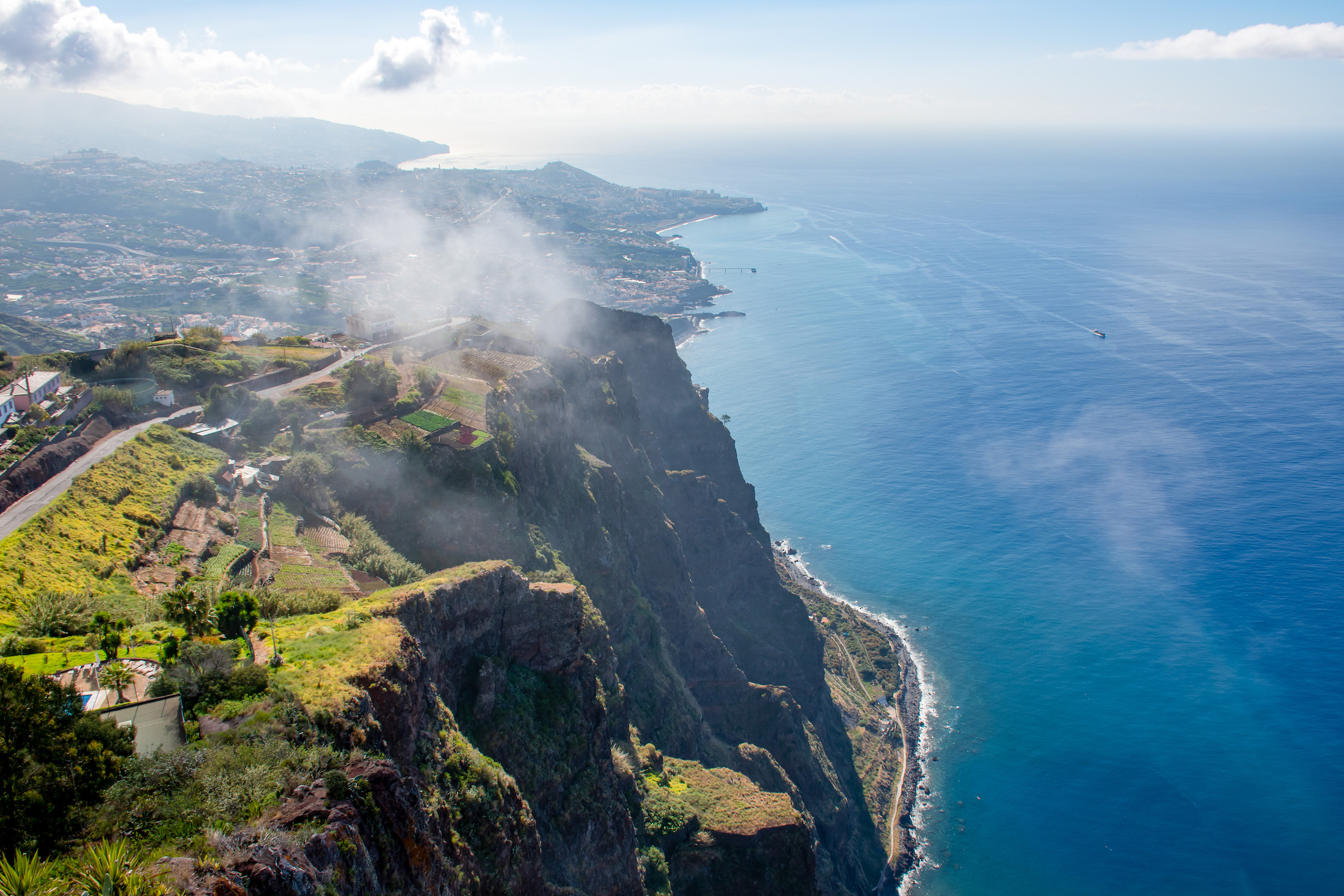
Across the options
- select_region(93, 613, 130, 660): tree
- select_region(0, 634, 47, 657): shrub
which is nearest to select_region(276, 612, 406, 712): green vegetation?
select_region(93, 613, 130, 660): tree

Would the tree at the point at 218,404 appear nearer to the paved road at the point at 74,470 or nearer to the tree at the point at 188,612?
the paved road at the point at 74,470

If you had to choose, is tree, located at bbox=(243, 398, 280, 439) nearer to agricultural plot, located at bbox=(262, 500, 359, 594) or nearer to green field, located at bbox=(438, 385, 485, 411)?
agricultural plot, located at bbox=(262, 500, 359, 594)

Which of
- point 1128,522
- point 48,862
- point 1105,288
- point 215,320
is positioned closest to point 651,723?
point 48,862

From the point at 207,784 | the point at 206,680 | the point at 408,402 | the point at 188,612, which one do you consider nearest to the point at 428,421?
→ the point at 408,402

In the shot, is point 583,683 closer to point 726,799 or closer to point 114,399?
point 726,799

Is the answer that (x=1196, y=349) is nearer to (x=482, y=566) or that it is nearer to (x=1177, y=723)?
(x=1177, y=723)

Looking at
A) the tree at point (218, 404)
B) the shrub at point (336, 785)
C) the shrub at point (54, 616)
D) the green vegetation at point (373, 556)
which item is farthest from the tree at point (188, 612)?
the tree at point (218, 404)
